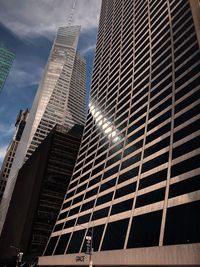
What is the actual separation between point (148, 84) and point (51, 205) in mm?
51520

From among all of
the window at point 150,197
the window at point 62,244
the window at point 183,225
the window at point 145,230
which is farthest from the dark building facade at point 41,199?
the window at point 183,225

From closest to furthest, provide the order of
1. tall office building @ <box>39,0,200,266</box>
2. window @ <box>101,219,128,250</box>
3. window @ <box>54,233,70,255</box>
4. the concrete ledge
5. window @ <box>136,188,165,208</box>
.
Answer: the concrete ledge → tall office building @ <box>39,0,200,266</box> → window @ <box>136,188,165,208</box> → window @ <box>101,219,128,250</box> → window @ <box>54,233,70,255</box>

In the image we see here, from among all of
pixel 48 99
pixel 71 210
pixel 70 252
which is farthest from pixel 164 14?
pixel 48 99

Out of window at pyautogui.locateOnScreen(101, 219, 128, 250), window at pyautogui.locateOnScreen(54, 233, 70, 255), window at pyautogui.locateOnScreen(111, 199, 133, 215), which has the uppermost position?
window at pyautogui.locateOnScreen(111, 199, 133, 215)

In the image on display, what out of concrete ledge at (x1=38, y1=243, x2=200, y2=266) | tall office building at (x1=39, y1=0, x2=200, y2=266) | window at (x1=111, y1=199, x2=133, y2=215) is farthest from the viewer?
window at (x1=111, y1=199, x2=133, y2=215)

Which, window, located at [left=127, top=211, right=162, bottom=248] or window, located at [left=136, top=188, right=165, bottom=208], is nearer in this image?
window, located at [left=127, top=211, right=162, bottom=248]

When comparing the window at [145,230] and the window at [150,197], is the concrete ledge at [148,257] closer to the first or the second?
the window at [145,230]

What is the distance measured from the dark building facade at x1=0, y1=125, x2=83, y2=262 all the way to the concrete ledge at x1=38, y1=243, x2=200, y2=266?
119ft

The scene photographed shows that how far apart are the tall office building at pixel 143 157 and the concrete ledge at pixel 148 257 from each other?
11 cm

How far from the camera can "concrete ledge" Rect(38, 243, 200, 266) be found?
31.3 metres

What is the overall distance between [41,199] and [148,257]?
6137 centimetres

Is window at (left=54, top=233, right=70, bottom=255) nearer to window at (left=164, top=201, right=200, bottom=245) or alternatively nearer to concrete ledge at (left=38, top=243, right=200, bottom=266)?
concrete ledge at (left=38, top=243, right=200, bottom=266)

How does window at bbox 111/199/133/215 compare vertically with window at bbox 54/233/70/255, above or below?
above

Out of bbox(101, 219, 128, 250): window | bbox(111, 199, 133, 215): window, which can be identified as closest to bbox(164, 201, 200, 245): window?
bbox(101, 219, 128, 250): window
